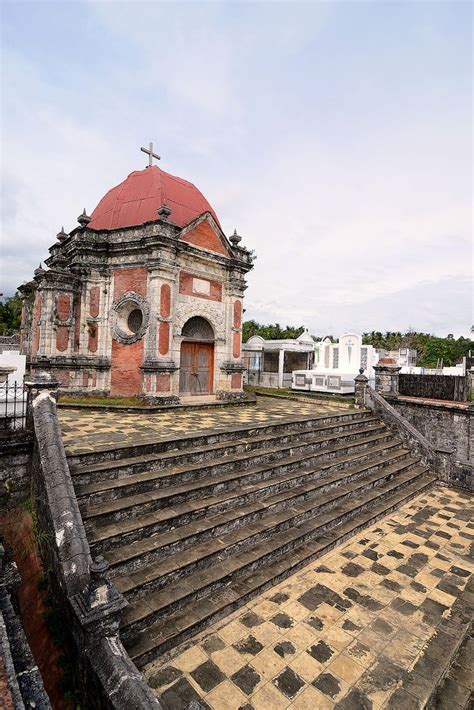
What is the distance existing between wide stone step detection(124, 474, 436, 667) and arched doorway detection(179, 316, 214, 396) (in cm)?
856

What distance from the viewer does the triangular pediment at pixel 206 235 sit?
45.7ft

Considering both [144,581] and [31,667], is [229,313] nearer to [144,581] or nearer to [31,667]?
[144,581]

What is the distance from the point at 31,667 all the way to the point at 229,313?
43.8 feet

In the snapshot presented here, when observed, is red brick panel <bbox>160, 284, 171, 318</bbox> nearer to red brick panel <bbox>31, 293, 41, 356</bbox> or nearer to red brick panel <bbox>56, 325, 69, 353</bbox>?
red brick panel <bbox>56, 325, 69, 353</bbox>

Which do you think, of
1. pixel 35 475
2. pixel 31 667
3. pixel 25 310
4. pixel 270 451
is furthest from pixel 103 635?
pixel 25 310

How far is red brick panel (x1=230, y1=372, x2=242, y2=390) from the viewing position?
1550cm

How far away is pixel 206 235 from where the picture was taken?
14609 millimetres

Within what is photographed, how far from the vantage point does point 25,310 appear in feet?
54.0

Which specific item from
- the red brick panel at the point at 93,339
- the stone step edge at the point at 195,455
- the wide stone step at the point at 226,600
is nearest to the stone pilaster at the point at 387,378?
the stone step edge at the point at 195,455

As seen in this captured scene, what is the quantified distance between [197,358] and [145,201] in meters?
6.76

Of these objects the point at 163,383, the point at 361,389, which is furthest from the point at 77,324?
the point at 361,389

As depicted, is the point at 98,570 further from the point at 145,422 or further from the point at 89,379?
the point at 89,379

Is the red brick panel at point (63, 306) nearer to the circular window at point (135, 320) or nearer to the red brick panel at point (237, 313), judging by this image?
the circular window at point (135, 320)

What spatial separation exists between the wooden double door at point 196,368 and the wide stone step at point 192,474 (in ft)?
21.3
